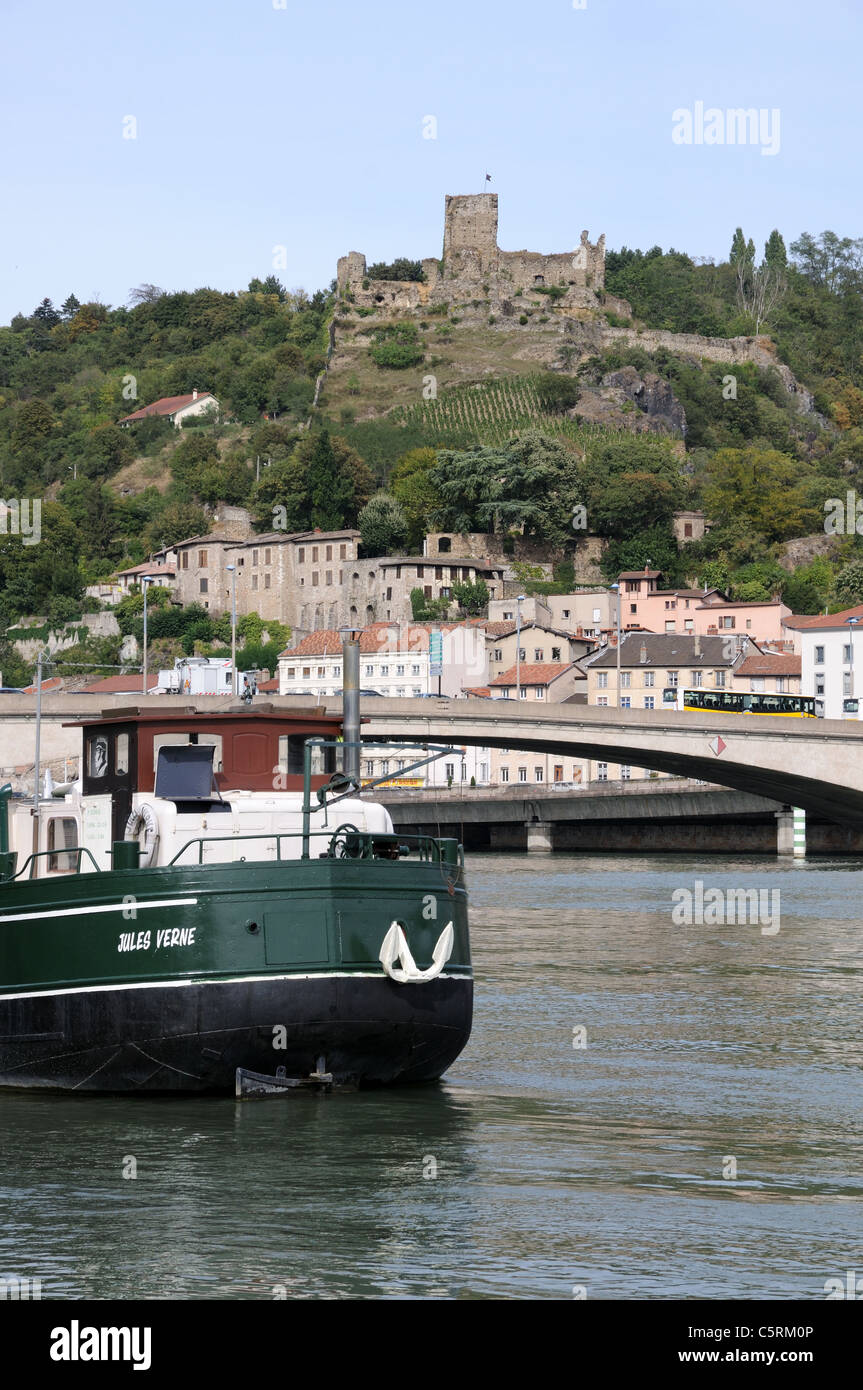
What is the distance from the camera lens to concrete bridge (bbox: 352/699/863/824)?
65.2 meters

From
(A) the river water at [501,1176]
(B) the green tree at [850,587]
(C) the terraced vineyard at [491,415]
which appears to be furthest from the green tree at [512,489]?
(A) the river water at [501,1176]

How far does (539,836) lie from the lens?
287ft

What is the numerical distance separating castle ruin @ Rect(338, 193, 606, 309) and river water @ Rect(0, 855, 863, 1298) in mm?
156206

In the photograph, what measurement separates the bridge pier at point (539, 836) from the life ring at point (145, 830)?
68.3 meters

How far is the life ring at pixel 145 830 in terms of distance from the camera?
18.9m

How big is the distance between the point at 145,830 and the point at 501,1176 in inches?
232

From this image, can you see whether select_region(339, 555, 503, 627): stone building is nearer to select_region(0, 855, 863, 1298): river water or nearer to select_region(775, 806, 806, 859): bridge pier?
select_region(775, 806, 806, 859): bridge pier

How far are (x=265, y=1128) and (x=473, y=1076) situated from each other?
411cm

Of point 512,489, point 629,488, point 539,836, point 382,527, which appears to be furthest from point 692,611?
point 539,836

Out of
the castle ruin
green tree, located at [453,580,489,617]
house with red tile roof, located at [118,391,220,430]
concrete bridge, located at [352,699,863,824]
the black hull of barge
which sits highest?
the castle ruin

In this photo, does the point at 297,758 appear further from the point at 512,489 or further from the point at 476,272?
the point at 476,272

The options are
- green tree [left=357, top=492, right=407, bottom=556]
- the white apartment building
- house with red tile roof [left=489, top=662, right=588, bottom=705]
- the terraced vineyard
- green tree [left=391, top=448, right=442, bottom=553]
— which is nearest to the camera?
the white apartment building

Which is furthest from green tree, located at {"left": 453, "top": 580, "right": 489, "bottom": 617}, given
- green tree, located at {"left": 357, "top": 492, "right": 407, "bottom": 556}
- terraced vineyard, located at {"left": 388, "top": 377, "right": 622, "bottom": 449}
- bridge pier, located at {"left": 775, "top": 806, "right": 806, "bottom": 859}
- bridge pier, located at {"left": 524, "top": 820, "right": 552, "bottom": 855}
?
bridge pier, located at {"left": 775, "top": 806, "right": 806, "bottom": 859}

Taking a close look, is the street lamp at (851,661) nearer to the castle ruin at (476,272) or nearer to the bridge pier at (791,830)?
the bridge pier at (791,830)
